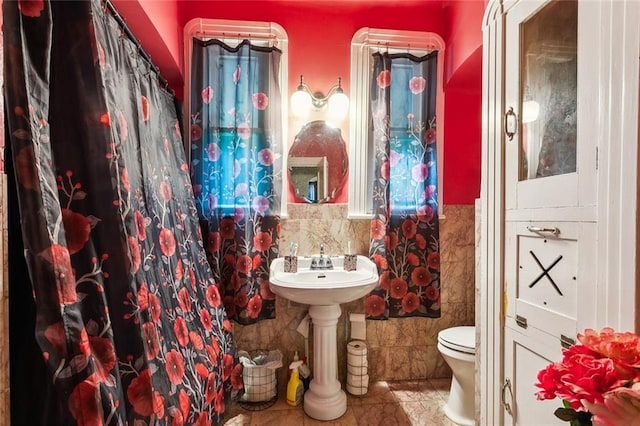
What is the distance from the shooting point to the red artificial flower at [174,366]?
112 cm

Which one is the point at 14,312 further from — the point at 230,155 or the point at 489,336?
the point at 489,336

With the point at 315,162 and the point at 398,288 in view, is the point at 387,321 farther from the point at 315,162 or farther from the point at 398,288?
the point at 315,162

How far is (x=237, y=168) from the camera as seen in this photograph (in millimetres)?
1875

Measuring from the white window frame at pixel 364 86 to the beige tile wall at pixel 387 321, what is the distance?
0.13m

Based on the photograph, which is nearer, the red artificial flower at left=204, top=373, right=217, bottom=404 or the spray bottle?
the red artificial flower at left=204, top=373, right=217, bottom=404

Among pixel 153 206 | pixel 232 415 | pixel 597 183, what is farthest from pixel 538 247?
pixel 232 415

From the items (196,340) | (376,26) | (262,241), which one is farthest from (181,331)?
(376,26)

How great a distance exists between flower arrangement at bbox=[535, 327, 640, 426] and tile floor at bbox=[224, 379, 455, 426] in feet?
4.44

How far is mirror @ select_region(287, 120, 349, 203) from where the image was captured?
2.02m

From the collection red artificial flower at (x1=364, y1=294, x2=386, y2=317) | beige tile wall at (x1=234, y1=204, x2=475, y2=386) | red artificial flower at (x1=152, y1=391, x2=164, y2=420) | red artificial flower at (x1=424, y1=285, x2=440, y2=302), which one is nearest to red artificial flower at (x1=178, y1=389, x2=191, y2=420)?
red artificial flower at (x1=152, y1=391, x2=164, y2=420)

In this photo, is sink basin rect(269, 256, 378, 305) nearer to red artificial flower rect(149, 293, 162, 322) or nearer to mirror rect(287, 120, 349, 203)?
mirror rect(287, 120, 349, 203)

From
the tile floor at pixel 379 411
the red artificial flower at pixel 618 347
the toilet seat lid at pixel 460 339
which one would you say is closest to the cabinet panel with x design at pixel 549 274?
the red artificial flower at pixel 618 347

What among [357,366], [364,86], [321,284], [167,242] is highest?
[364,86]

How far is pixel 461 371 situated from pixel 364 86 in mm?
1783
